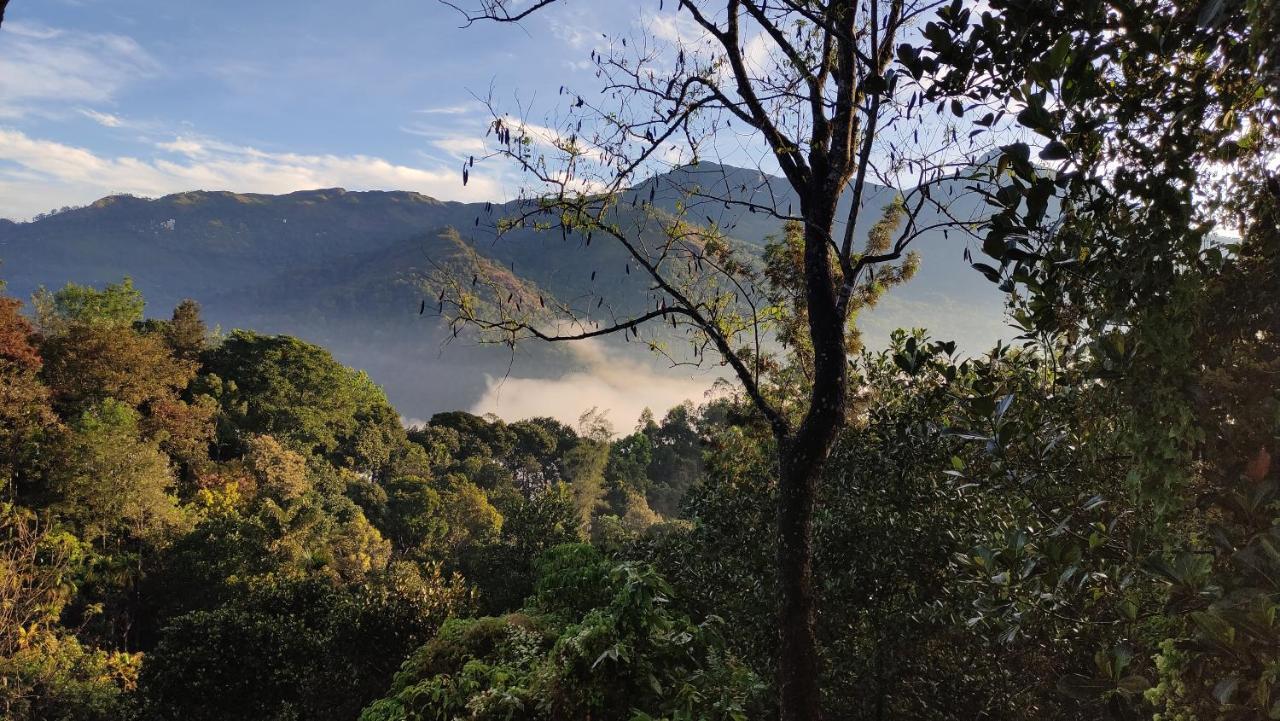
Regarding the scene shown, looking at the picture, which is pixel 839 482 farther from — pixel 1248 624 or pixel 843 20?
pixel 1248 624

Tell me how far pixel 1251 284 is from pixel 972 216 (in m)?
2.03

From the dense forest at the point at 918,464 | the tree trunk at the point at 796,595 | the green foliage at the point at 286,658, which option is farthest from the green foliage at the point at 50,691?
the tree trunk at the point at 796,595

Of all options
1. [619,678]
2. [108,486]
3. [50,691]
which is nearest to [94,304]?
[108,486]

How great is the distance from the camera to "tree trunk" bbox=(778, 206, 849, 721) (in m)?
3.48

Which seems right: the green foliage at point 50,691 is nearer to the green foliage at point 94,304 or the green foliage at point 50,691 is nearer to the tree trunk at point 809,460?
the tree trunk at point 809,460

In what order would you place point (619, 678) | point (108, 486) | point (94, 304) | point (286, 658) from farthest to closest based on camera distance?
point (94, 304), point (108, 486), point (286, 658), point (619, 678)

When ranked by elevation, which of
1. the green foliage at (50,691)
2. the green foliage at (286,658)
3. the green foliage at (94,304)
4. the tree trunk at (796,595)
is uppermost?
the tree trunk at (796,595)

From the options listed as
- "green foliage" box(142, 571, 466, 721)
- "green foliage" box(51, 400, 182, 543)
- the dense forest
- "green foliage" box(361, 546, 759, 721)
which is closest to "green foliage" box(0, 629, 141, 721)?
the dense forest

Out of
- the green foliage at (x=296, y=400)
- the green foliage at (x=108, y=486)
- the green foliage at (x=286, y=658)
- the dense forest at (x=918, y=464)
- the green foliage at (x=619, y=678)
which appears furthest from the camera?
the green foliage at (x=296, y=400)

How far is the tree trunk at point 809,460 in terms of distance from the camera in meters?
3.48

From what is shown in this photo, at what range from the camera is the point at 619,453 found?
55.2 m

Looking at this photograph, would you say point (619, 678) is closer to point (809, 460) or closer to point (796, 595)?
point (796, 595)

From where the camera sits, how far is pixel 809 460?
3.62 metres

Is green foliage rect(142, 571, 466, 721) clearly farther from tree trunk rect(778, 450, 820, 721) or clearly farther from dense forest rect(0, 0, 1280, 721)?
tree trunk rect(778, 450, 820, 721)
